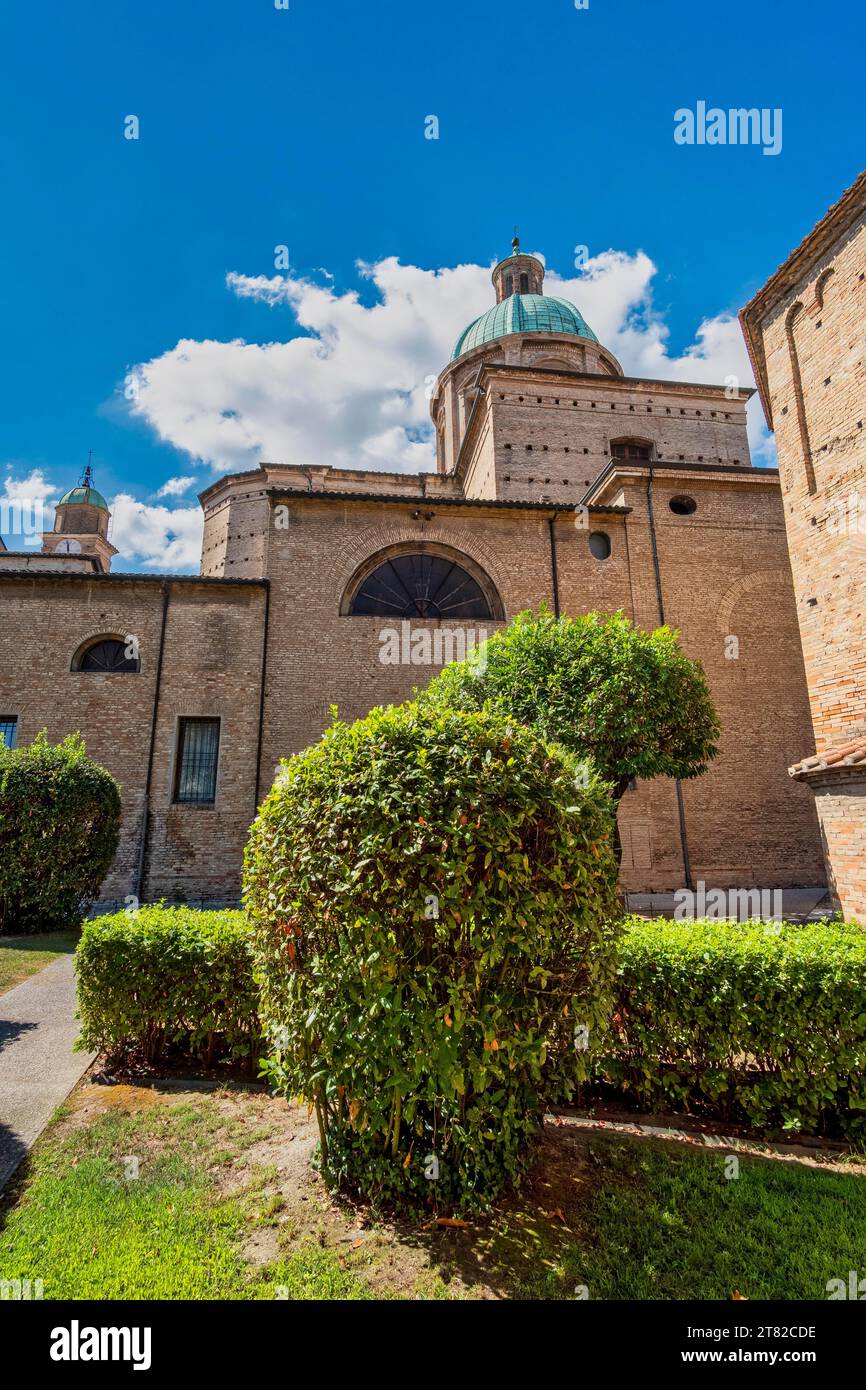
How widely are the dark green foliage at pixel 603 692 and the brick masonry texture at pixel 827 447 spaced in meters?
2.22

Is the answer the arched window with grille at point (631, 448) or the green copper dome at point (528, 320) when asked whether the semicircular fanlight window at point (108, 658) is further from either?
the green copper dome at point (528, 320)

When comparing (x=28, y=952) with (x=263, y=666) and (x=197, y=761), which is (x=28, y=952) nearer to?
(x=197, y=761)

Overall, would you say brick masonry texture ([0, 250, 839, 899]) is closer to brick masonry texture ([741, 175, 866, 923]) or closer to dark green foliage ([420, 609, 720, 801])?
dark green foliage ([420, 609, 720, 801])

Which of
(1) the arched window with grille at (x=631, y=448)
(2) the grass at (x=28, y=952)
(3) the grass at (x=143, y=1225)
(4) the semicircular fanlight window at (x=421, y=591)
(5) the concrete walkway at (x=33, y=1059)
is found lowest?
(3) the grass at (x=143, y=1225)

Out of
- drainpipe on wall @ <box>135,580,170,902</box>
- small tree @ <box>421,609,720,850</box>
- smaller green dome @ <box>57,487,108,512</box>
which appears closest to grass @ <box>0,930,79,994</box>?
drainpipe on wall @ <box>135,580,170,902</box>

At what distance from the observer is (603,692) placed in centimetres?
1039

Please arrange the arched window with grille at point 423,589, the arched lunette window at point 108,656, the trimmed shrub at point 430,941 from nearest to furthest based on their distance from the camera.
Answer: the trimmed shrub at point 430,941 → the arched lunette window at point 108,656 → the arched window with grille at point 423,589

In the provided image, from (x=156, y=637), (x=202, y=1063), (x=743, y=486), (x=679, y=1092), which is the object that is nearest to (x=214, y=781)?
(x=156, y=637)

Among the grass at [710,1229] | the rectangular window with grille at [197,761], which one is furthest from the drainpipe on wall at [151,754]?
the grass at [710,1229]

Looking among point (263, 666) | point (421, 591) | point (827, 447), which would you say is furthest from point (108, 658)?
point (827, 447)

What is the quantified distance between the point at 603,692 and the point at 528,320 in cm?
2112

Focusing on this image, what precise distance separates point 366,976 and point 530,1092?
4.26ft

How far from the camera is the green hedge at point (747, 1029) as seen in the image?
13.8 ft
